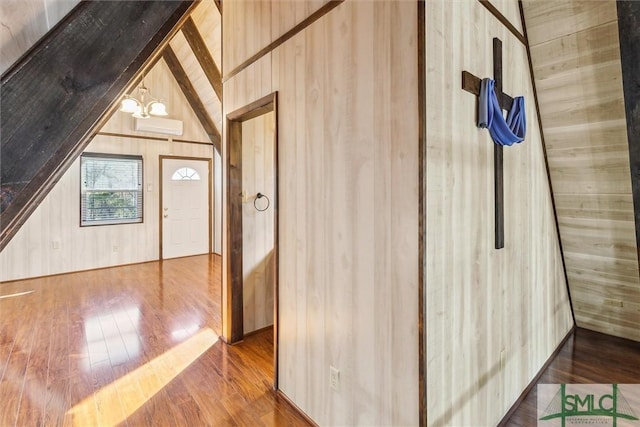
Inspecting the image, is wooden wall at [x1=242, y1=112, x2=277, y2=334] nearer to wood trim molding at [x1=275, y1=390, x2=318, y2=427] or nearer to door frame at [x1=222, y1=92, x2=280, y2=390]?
door frame at [x1=222, y1=92, x2=280, y2=390]

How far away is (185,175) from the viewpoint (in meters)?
6.57

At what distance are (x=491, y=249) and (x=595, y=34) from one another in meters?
1.55

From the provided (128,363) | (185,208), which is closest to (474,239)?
(128,363)

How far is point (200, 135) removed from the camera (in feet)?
22.0

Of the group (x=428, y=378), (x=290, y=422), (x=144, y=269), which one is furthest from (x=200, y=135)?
(x=428, y=378)

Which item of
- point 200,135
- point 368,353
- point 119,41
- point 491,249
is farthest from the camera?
point 200,135

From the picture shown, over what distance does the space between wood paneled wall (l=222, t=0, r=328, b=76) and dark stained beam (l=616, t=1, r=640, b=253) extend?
1.59 meters

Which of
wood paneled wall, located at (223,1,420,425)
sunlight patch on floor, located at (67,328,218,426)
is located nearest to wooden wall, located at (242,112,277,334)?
sunlight patch on floor, located at (67,328,218,426)

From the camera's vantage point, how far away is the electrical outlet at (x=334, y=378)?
6.03 ft

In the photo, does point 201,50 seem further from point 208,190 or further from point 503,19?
point 503,19

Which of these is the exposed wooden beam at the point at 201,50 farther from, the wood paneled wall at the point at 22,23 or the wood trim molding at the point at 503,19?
the wood paneled wall at the point at 22,23

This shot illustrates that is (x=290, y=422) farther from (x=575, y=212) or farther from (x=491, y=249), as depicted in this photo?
(x=575, y=212)

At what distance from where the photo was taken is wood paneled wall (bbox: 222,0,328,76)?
2.10 meters

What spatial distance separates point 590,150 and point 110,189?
670 cm
